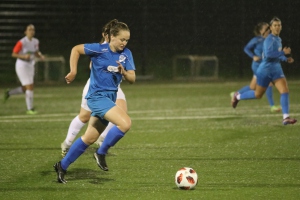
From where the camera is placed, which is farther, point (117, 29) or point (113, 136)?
point (113, 136)

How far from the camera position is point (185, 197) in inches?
265

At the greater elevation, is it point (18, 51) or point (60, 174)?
point (18, 51)

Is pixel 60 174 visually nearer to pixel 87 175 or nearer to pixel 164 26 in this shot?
pixel 87 175

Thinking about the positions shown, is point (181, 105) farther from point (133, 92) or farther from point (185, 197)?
point (185, 197)

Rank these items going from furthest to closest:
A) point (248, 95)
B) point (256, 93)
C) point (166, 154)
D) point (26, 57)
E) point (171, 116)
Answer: point (26, 57) < point (171, 116) < point (248, 95) < point (256, 93) < point (166, 154)

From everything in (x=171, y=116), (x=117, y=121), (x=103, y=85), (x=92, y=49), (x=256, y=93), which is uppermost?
(x=92, y=49)

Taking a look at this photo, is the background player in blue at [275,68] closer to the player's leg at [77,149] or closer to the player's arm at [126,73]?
the player's arm at [126,73]

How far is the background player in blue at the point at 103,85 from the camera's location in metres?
7.46

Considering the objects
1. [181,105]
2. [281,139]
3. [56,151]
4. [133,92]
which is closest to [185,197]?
[56,151]

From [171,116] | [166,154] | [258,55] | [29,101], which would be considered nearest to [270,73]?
[258,55]

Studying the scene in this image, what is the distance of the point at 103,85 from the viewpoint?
7.64m

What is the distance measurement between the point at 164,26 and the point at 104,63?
831 inches

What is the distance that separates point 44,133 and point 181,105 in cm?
548

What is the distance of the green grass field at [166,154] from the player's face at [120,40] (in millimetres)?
1599
